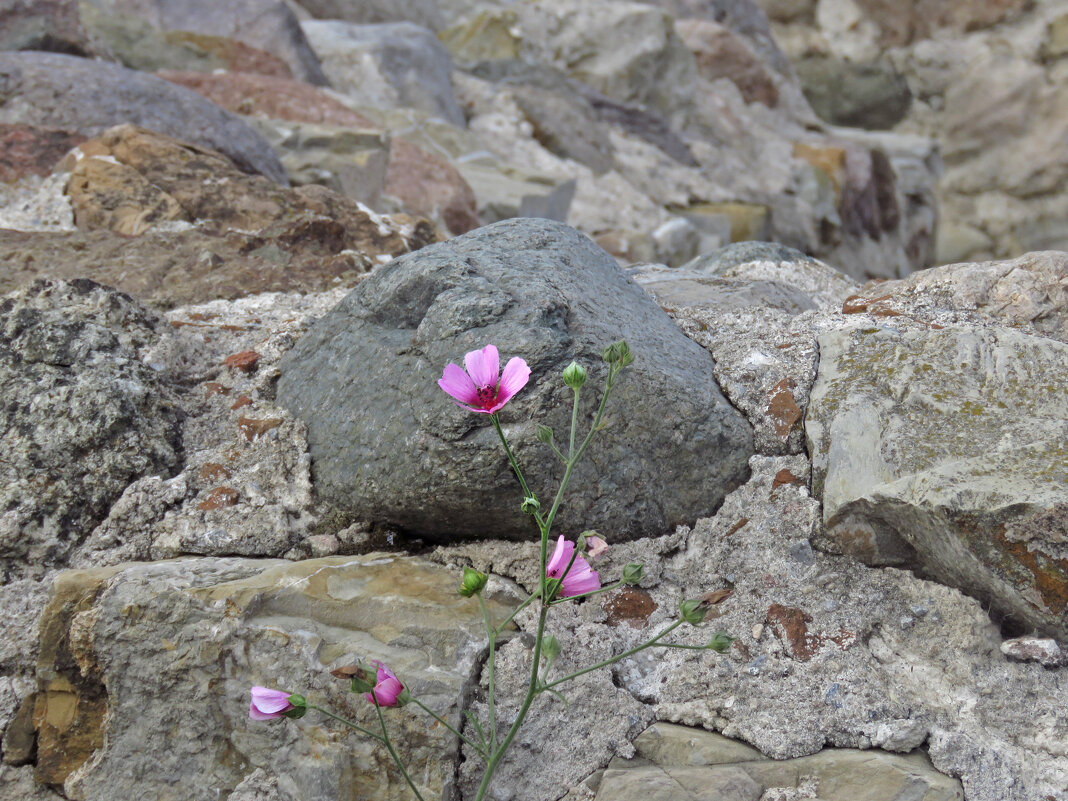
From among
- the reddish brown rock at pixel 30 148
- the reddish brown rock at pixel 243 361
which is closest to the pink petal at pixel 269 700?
the reddish brown rock at pixel 243 361

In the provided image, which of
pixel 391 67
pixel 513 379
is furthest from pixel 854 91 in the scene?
pixel 513 379

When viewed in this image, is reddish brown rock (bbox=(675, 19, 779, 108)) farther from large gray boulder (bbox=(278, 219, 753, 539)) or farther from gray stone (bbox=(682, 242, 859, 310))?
large gray boulder (bbox=(278, 219, 753, 539))

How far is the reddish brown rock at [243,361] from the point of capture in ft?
5.06

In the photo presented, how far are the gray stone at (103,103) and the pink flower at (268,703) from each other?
1.96 m

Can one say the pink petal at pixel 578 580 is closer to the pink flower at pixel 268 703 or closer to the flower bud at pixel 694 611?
the flower bud at pixel 694 611

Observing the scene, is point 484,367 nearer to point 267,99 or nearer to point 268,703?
point 268,703

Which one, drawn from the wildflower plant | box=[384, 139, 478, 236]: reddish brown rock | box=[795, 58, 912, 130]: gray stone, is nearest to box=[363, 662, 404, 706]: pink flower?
the wildflower plant

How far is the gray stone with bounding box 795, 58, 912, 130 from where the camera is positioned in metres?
7.31

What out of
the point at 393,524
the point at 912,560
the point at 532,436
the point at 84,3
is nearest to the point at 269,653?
the point at 393,524

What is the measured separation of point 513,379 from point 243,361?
0.72 metres

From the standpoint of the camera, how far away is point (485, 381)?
3.34ft

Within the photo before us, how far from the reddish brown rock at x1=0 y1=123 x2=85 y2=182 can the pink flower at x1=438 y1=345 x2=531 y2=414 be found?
1.71 m

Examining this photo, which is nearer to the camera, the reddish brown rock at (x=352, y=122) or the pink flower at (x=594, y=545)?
the pink flower at (x=594, y=545)

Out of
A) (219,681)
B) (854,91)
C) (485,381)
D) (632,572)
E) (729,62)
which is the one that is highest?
(485,381)
